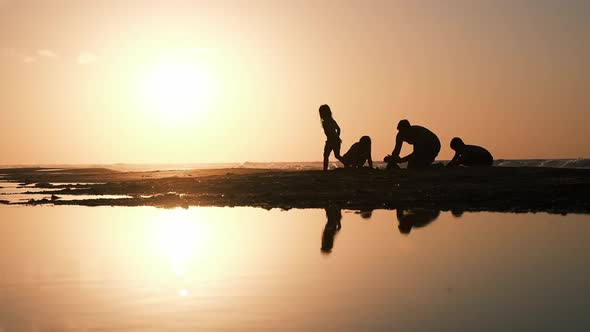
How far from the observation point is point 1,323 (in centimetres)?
635

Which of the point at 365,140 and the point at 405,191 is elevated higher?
the point at 365,140

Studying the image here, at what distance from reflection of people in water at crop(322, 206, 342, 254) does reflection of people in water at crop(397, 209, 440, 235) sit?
147 centimetres

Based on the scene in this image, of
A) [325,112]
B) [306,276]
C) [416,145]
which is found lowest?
[306,276]

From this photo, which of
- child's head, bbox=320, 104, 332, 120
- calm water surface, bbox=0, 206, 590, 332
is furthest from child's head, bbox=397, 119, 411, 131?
calm water surface, bbox=0, 206, 590, 332

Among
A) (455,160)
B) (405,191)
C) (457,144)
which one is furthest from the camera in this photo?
(455,160)

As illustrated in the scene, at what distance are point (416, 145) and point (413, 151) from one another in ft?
1.58

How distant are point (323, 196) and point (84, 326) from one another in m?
17.2

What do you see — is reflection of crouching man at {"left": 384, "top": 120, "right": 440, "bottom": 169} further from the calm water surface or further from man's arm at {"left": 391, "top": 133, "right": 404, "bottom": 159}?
the calm water surface

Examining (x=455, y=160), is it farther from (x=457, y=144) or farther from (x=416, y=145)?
(x=416, y=145)

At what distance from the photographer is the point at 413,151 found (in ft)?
92.8

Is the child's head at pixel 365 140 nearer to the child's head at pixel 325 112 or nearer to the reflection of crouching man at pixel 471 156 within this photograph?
the child's head at pixel 325 112

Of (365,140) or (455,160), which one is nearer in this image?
(365,140)

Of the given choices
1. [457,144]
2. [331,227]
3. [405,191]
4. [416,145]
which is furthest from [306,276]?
[457,144]

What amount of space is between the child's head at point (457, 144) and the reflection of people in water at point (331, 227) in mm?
10474
